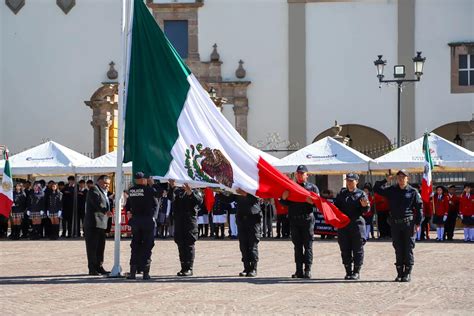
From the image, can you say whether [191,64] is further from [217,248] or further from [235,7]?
[217,248]

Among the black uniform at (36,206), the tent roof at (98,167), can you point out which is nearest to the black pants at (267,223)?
the tent roof at (98,167)

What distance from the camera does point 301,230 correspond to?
17.4 m

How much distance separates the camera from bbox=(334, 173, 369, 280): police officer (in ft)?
55.4

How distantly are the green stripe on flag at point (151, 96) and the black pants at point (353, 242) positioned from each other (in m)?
2.84

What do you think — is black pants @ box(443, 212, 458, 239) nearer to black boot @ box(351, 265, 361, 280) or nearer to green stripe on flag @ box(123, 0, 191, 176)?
black boot @ box(351, 265, 361, 280)

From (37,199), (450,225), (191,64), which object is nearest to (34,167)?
(37,199)

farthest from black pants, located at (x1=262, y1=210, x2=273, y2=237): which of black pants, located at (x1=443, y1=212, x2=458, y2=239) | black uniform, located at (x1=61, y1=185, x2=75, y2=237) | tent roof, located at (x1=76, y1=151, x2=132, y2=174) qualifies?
black uniform, located at (x1=61, y1=185, x2=75, y2=237)

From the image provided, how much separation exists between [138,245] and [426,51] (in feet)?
92.3

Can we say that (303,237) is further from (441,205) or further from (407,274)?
(441,205)

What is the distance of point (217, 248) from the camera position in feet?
83.1

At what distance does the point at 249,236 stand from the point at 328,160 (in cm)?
1256

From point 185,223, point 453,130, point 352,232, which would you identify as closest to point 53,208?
point 185,223

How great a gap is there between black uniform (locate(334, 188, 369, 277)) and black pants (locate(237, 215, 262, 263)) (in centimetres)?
139

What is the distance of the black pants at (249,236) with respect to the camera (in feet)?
57.7
